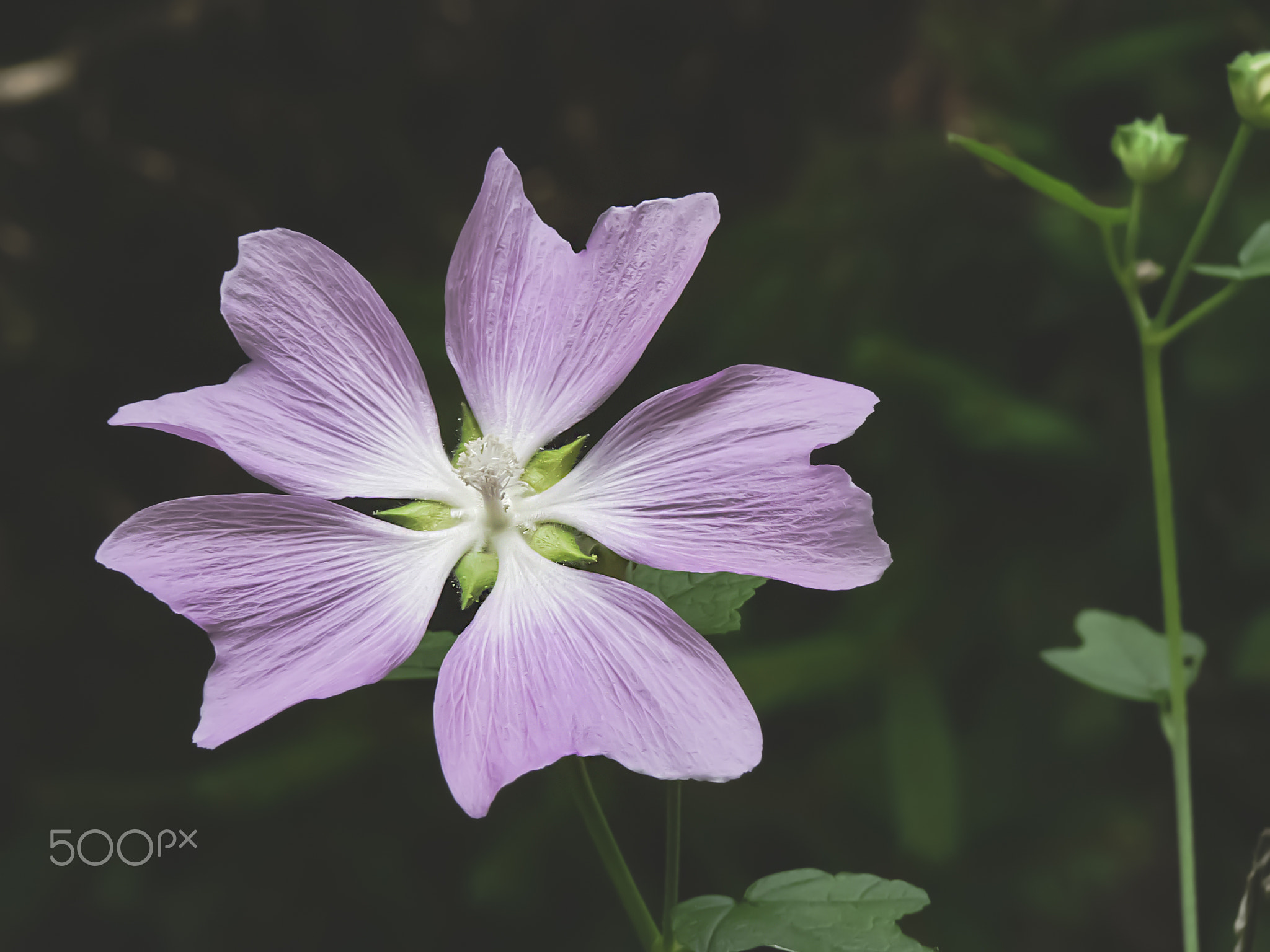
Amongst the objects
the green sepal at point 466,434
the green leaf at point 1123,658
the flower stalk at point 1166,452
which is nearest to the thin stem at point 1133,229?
the flower stalk at point 1166,452

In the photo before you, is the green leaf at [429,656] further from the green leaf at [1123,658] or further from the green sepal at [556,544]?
the green leaf at [1123,658]

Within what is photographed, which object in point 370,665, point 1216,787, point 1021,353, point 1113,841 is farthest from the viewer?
point 1021,353

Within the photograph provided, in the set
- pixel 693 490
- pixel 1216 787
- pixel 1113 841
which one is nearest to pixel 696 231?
pixel 693 490

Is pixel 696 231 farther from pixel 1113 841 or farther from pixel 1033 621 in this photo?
pixel 1113 841

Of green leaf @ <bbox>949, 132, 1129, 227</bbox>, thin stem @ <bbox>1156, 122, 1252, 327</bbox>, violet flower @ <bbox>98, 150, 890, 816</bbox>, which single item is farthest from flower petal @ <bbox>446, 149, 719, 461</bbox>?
thin stem @ <bbox>1156, 122, 1252, 327</bbox>

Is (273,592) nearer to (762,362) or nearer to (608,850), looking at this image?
(608,850)

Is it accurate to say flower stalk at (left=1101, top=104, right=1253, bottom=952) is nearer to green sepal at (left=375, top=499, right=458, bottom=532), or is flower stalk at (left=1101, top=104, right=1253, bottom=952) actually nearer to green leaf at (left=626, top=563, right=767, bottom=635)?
green leaf at (left=626, top=563, right=767, bottom=635)
